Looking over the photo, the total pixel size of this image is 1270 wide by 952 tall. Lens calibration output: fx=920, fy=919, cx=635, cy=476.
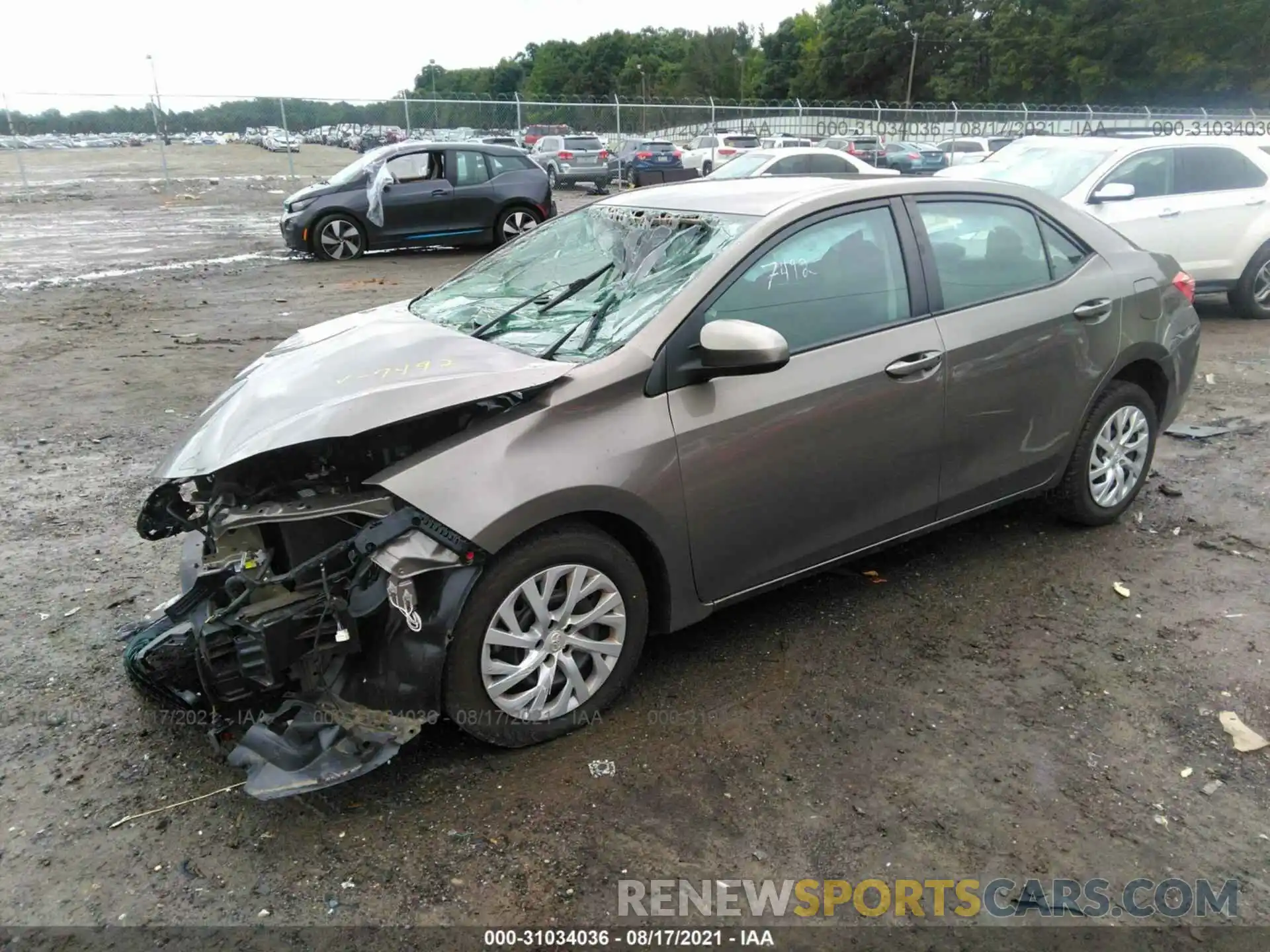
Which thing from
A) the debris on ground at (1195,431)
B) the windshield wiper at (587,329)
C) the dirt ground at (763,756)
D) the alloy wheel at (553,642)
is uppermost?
the windshield wiper at (587,329)

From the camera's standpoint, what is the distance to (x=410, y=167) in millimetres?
13773

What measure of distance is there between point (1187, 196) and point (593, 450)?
853 cm

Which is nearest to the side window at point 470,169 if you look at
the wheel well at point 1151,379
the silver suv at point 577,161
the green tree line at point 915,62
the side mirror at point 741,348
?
the wheel well at point 1151,379

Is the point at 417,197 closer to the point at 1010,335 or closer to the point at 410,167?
the point at 410,167

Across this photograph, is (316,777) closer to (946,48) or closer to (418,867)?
(418,867)

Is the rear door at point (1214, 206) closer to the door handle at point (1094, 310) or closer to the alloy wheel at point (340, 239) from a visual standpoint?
the door handle at point (1094, 310)

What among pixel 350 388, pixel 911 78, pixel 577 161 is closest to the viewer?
pixel 350 388

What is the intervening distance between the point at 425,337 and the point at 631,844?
1.93 m

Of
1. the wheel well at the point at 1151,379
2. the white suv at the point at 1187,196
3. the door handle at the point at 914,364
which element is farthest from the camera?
the white suv at the point at 1187,196

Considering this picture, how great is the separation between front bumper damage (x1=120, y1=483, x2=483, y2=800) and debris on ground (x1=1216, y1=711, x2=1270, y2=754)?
8.31 feet

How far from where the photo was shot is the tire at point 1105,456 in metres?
4.27

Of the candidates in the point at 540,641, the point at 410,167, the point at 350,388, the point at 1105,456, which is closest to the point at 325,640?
the point at 540,641

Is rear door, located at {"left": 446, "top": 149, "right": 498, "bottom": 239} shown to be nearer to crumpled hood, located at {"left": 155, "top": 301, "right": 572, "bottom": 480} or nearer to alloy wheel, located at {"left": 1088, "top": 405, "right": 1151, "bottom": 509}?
crumpled hood, located at {"left": 155, "top": 301, "right": 572, "bottom": 480}

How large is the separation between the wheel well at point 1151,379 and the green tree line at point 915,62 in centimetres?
2782
